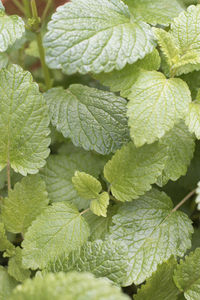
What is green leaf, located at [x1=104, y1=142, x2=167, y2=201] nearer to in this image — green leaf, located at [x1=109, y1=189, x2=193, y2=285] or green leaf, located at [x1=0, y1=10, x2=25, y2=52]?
green leaf, located at [x1=109, y1=189, x2=193, y2=285]

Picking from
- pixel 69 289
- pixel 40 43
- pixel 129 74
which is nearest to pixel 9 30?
pixel 40 43

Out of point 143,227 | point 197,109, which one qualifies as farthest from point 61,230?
point 197,109

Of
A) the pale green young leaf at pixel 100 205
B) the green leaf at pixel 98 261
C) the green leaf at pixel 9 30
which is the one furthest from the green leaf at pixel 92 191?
the green leaf at pixel 9 30

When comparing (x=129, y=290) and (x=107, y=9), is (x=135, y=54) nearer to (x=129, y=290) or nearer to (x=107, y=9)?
(x=107, y=9)

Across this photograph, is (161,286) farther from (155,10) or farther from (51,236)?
(155,10)

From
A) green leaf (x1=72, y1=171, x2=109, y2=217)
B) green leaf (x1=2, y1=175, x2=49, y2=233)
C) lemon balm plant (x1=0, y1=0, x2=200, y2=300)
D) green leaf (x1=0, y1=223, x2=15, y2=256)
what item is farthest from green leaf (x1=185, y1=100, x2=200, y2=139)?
green leaf (x1=0, y1=223, x2=15, y2=256)

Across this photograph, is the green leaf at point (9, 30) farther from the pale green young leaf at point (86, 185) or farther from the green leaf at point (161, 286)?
the green leaf at point (161, 286)
